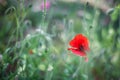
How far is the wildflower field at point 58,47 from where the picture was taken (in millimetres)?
2008

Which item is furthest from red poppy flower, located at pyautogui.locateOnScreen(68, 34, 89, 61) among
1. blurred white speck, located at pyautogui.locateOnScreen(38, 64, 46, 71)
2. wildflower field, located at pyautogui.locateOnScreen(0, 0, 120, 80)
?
blurred white speck, located at pyautogui.locateOnScreen(38, 64, 46, 71)

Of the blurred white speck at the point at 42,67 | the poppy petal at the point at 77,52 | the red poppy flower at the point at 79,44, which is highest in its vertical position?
the red poppy flower at the point at 79,44

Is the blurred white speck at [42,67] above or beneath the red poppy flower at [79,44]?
beneath

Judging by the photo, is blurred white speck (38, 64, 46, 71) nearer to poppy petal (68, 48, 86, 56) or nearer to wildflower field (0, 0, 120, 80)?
wildflower field (0, 0, 120, 80)

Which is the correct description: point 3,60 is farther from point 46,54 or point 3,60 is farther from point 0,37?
point 0,37

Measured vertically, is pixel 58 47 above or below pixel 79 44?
below

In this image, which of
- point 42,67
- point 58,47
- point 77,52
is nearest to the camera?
point 77,52

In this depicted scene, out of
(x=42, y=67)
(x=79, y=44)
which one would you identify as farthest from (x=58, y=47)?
(x=79, y=44)

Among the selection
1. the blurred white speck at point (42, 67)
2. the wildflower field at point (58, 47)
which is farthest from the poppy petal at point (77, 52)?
the blurred white speck at point (42, 67)

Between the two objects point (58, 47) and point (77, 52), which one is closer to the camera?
point (77, 52)

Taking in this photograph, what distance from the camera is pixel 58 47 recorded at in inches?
118

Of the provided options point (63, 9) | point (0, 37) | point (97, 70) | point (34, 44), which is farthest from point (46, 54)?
point (63, 9)

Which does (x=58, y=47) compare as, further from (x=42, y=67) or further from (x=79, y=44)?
(x=79, y=44)

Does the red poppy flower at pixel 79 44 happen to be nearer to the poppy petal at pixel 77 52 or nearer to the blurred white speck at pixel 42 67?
the poppy petal at pixel 77 52
